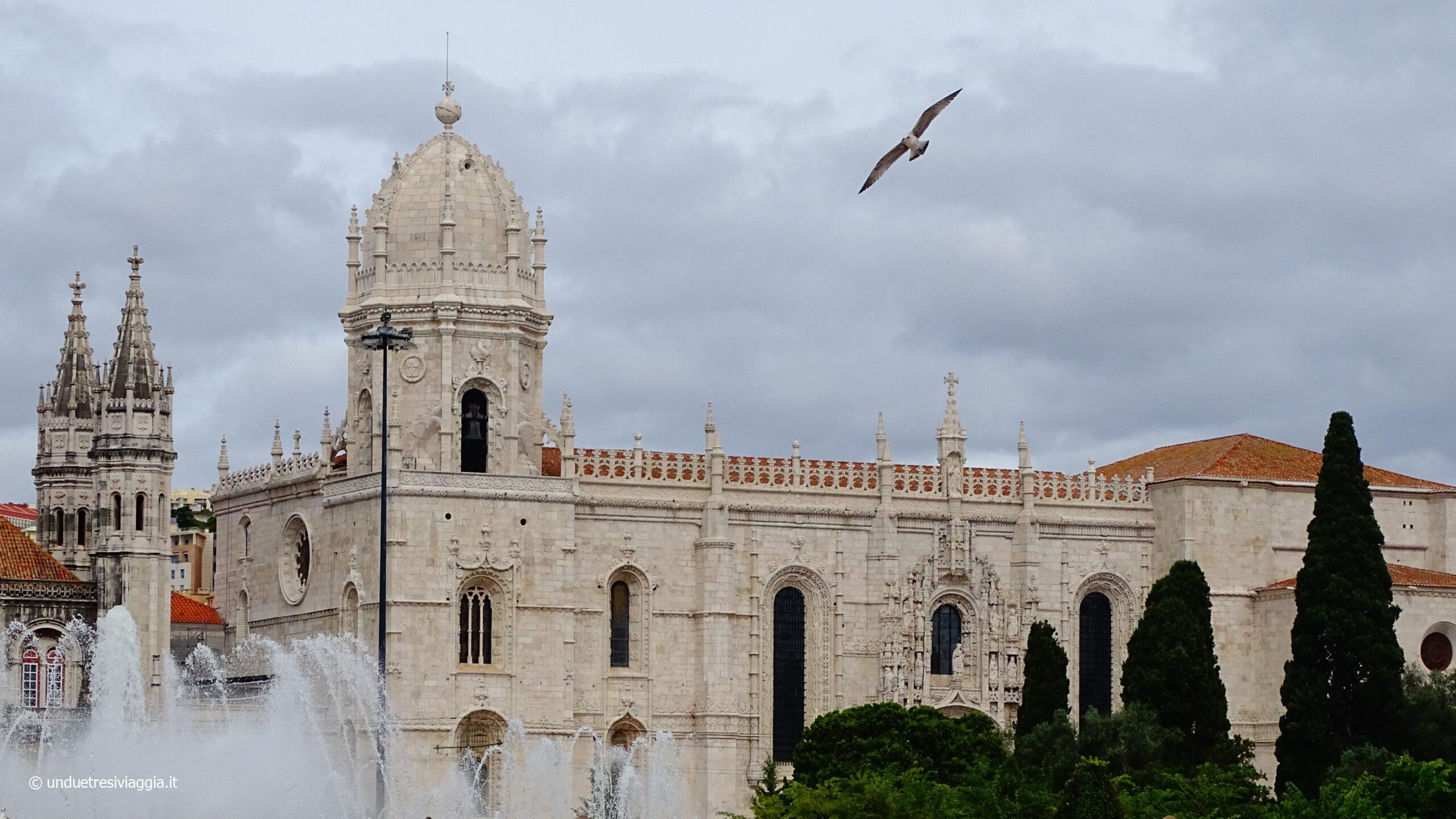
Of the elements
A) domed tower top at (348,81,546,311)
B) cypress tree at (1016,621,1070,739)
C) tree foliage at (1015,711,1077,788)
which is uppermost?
domed tower top at (348,81,546,311)

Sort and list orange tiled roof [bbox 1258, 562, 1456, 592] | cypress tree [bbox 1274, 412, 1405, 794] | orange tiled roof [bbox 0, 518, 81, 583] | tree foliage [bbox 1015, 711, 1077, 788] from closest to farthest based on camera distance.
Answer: tree foliage [bbox 1015, 711, 1077, 788]
cypress tree [bbox 1274, 412, 1405, 794]
orange tiled roof [bbox 0, 518, 81, 583]
orange tiled roof [bbox 1258, 562, 1456, 592]

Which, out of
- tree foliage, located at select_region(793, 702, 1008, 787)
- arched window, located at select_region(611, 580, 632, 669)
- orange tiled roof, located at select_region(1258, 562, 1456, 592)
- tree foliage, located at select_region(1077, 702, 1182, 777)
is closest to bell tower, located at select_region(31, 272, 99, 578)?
arched window, located at select_region(611, 580, 632, 669)

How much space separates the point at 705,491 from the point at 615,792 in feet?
29.5

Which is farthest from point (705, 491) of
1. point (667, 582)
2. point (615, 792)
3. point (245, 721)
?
point (245, 721)

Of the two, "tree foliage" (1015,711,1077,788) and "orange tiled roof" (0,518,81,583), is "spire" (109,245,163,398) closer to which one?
"orange tiled roof" (0,518,81,583)

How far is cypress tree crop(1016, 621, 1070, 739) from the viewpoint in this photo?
74.4 metres

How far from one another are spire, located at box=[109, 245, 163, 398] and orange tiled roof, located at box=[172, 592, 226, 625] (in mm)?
9179

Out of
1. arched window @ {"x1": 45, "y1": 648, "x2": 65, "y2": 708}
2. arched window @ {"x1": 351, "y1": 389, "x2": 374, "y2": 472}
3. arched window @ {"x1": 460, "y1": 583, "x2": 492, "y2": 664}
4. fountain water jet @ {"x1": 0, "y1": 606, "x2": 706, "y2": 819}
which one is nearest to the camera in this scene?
fountain water jet @ {"x1": 0, "y1": 606, "x2": 706, "y2": 819}

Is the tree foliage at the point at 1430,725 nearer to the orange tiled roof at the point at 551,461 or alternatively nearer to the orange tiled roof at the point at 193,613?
the orange tiled roof at the point at 551,461

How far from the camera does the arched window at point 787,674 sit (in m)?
78.8

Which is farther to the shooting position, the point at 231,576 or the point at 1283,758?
the point at 231,576

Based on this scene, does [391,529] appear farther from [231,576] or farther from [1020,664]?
[1020,664]

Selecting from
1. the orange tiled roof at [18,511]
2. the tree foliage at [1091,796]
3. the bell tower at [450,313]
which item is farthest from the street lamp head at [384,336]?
the orange tiled roof at [18,511]

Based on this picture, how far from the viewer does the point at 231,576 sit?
82.1 metres
